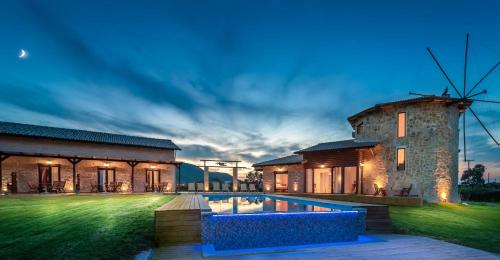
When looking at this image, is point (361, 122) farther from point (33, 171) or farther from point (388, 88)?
point (33, 171)

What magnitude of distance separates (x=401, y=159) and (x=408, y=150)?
686 millimetres

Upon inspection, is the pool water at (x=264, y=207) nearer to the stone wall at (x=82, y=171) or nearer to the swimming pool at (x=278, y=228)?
the swimming pool at (x=278, y=228)

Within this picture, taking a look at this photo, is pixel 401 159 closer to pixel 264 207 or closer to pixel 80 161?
pixel 264 207

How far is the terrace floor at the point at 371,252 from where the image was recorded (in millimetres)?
5508

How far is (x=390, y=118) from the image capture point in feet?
54.3

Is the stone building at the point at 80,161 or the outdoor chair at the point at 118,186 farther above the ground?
the stone building at the point at 80,161

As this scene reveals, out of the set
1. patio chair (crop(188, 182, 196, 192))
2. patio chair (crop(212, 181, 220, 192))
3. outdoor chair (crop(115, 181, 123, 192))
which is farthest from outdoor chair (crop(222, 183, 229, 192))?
outdoor chair (crop(115, 181, 123, 192))

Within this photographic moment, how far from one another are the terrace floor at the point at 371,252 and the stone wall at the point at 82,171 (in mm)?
16843

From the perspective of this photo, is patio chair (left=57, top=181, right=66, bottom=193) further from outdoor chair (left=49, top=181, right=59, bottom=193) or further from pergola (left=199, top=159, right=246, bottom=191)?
pergola (left=199, top=159, right=246, bottom=191)

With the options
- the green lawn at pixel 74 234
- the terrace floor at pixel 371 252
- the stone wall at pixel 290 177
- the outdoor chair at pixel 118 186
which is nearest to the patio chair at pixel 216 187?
the stone wall at pixel 290 177

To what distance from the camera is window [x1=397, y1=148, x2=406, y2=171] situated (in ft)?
52.1

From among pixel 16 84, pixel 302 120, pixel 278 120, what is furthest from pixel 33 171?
pixel 302 120

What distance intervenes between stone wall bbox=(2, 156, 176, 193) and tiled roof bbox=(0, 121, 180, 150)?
5.45ft

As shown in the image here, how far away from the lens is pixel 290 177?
22203 millimetres
